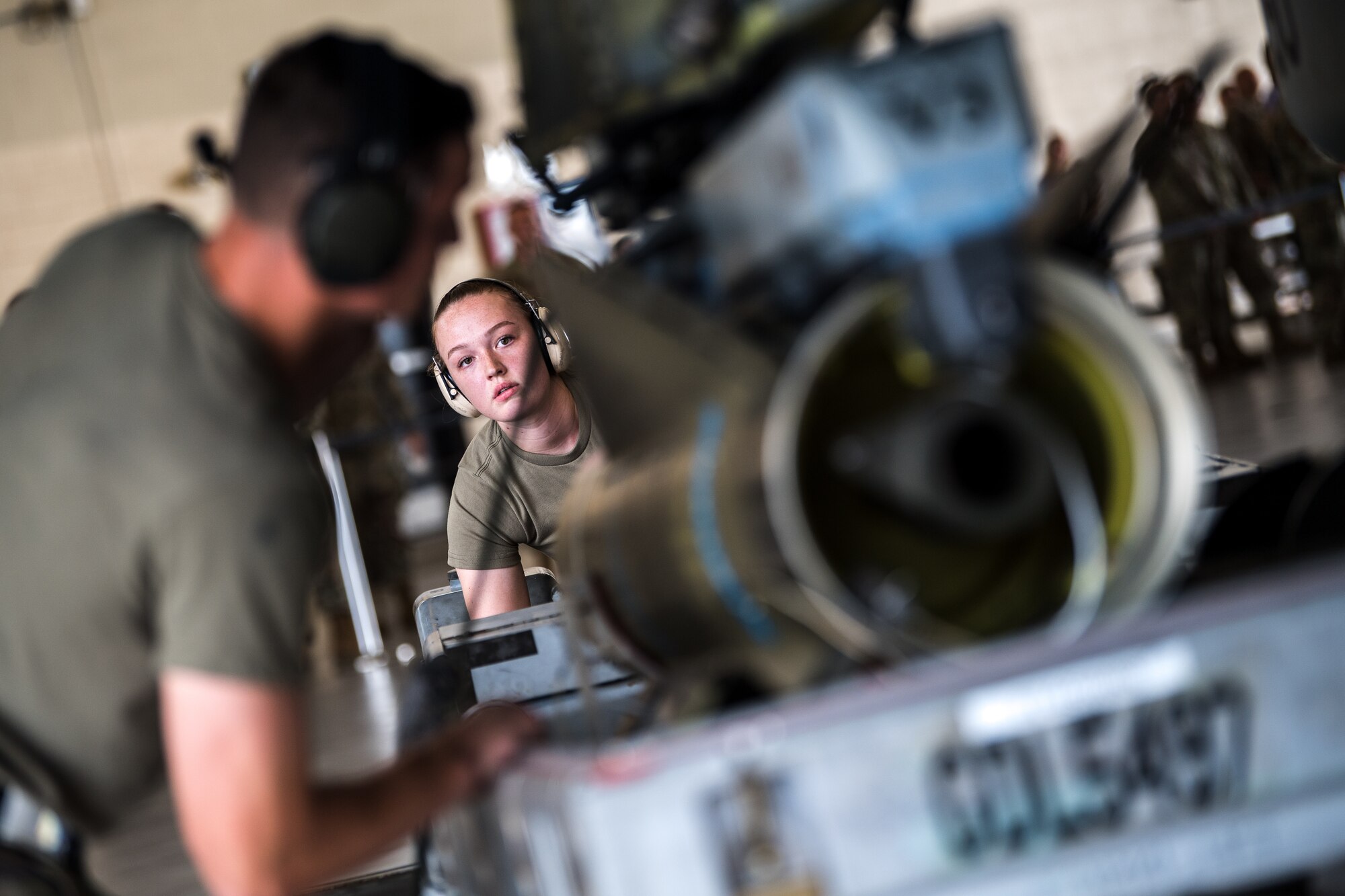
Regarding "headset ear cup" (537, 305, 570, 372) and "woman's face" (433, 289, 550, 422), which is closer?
"woman's face" (433, 289, 550, 422)

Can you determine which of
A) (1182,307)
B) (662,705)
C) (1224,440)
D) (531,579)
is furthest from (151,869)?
(1182,307)

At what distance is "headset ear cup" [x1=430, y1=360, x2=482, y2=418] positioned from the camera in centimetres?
320

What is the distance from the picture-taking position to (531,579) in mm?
3227

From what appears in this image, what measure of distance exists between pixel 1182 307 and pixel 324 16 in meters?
7.03

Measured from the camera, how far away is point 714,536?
133 cm

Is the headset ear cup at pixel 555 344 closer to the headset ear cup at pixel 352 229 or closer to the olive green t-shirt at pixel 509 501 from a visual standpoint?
the olive green t-shirt at pixel 509 501

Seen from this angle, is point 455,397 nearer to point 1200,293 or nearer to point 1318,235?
point 1318,235

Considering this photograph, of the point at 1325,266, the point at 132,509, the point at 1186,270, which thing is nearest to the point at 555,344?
the point at 132,509

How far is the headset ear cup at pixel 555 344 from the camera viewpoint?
10.7 ft

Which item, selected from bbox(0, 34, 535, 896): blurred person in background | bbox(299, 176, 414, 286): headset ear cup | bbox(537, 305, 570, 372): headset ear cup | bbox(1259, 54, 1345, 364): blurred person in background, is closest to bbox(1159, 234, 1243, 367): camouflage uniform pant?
bbox(1259, 54, 1345, 364): blurred person in background

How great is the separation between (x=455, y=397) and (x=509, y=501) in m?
0.28

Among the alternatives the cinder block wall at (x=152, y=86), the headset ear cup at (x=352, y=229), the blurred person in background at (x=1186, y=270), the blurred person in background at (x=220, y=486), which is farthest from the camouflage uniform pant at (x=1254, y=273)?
the headset ear cup at (x=352, y=229)

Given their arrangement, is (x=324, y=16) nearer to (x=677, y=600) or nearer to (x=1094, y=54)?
(x=1094, y=54)

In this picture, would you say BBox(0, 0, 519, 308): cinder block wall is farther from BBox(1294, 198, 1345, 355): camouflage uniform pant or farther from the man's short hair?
the man's short hair
